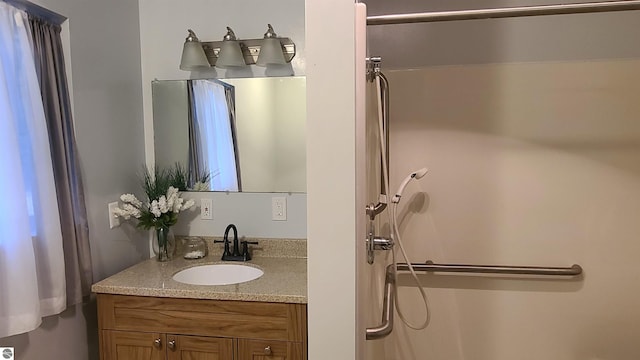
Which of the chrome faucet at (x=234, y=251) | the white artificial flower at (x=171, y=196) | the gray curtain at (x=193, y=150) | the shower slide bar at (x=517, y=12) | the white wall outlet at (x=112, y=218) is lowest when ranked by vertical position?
the chrome faucet at (x=234, y=251)

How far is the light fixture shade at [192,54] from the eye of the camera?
2215 millimetres

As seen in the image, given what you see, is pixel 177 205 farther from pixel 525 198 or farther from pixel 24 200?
pixel 525 198

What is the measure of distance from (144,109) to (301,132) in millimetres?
880

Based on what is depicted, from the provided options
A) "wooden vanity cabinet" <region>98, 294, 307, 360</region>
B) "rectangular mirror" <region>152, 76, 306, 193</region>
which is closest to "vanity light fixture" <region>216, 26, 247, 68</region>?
"rectangular mirror" <region>152, 76, 306, 193</region>

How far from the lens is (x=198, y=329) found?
1793mm

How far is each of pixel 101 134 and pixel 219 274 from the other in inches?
34.0

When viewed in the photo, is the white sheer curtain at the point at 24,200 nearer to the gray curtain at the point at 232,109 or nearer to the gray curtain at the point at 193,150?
the gray curtain at the point at 193,150

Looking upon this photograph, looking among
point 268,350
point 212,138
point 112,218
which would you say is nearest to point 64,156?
point 112,218

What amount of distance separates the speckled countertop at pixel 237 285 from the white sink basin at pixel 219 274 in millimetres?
32

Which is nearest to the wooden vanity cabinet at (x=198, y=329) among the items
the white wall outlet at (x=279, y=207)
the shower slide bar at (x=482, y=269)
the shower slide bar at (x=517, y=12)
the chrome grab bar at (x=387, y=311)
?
the chrome grab bar at (x=387, y=311)

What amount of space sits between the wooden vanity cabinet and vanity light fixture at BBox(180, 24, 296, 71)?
3.79 feet

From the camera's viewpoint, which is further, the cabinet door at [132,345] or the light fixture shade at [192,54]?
the light fixture shade at [192,54]

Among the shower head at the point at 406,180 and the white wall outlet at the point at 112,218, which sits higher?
the shower head at the point at 406,180

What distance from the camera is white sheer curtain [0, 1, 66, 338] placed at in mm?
1520
